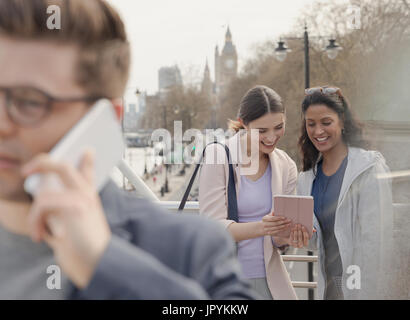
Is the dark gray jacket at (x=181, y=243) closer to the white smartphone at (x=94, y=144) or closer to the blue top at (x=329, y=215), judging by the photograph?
the white smartphone at (x=94, y=144)

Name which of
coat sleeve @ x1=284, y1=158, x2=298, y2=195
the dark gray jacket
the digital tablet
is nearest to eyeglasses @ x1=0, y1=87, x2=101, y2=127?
the dark gray jacket

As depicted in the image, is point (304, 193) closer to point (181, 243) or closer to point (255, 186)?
point (255, 186)

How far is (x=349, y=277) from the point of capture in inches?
72.3

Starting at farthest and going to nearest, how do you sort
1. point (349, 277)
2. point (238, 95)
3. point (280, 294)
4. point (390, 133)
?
point (238, 95) → point (390, 133) → point (349, 277) → point (280, 294)

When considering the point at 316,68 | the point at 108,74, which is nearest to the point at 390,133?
the point at 108,74

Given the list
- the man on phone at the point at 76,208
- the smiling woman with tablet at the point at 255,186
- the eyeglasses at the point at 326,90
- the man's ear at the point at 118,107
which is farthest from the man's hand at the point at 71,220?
the eyeglasses at the point at 326,90

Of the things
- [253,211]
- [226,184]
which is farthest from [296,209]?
[226,184]

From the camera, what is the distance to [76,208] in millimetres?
603

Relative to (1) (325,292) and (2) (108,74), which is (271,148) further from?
(2) (108,74)

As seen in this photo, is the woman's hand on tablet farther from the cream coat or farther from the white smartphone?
the white smartphone

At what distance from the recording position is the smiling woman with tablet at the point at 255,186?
1832mm

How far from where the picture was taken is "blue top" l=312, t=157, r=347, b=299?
1887 millimetres

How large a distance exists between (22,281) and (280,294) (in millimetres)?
1056
